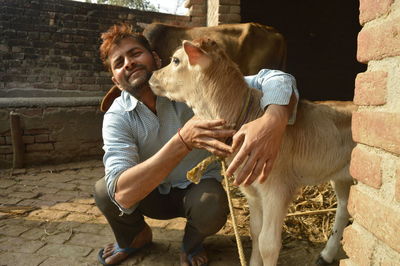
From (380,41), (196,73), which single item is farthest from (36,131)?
(380,41)

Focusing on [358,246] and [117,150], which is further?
[117,150]

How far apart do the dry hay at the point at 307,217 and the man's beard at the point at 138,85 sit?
1.57 metres

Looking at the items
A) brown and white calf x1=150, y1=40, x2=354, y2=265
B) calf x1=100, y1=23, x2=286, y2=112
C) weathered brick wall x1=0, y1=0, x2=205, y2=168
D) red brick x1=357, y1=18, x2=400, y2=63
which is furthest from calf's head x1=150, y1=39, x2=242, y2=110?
weathered brick wall x1=0, y1=0, x2=205, y2=168

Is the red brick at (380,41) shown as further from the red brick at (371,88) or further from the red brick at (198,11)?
the red brick at (198,11)

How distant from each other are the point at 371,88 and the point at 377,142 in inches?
7.8

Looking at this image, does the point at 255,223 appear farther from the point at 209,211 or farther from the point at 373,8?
the point at 373,8

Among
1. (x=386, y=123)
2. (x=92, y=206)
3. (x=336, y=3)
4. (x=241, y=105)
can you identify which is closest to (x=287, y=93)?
(x=241, y=105)

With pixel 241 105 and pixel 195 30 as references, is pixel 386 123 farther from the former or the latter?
pixel 195 30

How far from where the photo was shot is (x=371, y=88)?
4.08 feet

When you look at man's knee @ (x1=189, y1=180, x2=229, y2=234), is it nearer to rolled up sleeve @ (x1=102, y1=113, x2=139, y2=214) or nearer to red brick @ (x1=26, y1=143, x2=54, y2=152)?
rolled up sleeve @ (x1=102, y1=113, x2=139, y2=214)

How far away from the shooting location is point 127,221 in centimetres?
269

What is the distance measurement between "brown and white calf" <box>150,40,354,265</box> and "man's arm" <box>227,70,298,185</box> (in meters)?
0.27

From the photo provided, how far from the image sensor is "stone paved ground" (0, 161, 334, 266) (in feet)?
9.13

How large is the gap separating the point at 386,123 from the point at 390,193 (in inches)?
9.5
